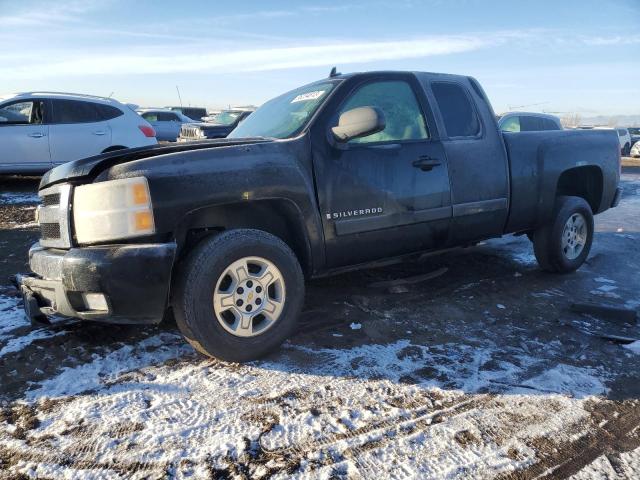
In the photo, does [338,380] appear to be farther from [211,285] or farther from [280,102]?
[280,102]

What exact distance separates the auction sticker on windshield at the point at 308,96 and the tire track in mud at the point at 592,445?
8.69ft

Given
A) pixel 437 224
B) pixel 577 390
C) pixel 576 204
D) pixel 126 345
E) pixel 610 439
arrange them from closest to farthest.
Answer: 1. pixel 610 439
2. pixel 577 390
3. pixel 126 345
4. pixel 437 224
5. pixel 576 204

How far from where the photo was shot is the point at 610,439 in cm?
227

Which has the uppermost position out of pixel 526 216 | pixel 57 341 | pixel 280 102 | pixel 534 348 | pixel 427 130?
pixel 280 102

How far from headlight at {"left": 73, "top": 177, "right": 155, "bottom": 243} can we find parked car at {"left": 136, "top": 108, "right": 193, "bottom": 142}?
19243mm

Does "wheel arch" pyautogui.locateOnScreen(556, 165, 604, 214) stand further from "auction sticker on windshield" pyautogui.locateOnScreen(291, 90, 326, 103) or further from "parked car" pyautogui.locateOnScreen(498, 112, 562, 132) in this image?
"parked car" pyautogui.locateOnScreen(498, 112, 562, 132)

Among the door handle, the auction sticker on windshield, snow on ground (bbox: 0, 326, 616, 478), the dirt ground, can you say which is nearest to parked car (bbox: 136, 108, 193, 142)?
the dirt ground

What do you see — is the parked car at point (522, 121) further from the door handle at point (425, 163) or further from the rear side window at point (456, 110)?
the door handle at point (425, 163)

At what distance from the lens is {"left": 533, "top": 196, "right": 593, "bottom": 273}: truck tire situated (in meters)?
4.69

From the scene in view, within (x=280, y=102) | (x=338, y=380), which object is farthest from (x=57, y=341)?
(x=280, y=102)

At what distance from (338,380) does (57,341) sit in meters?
1.82

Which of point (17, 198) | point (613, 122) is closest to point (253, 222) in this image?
point (17, 198)

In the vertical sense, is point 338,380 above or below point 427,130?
below

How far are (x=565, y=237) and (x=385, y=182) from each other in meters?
2.36
